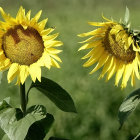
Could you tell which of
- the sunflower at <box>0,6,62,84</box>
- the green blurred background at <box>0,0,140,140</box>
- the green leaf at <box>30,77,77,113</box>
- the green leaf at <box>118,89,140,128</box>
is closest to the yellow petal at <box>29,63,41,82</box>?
the sunflower at <box>0,6,62,84</box>

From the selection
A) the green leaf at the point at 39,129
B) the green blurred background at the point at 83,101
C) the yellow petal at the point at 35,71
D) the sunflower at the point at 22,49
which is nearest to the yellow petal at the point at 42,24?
the sunflower at the point at 22,49

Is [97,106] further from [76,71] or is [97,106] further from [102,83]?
[76,71]

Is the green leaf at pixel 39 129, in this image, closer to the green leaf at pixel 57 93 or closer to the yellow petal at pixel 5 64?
the green leaf at pixel 57 93

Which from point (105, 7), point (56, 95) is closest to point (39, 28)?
point (56, 95)

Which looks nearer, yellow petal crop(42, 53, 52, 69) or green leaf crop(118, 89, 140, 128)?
yellow petal crop(42, 53, 52, 69)

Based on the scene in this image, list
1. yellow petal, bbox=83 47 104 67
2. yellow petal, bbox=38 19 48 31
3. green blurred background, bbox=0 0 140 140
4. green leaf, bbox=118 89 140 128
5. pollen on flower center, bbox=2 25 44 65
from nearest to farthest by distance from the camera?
1. yellow petal, bbox=38 19 48 31
2. pollen on flower center, bbox=2 25 44 65
3. green leaf, bbox=118 89 140 128
4. yellow petal, bbox=83 47 104 67
5. green blurred background, bbox=0 0 140 140

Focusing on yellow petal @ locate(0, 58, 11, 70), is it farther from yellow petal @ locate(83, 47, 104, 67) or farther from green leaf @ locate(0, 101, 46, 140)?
yellow petal @ locate(83, 47, 104, 67)
